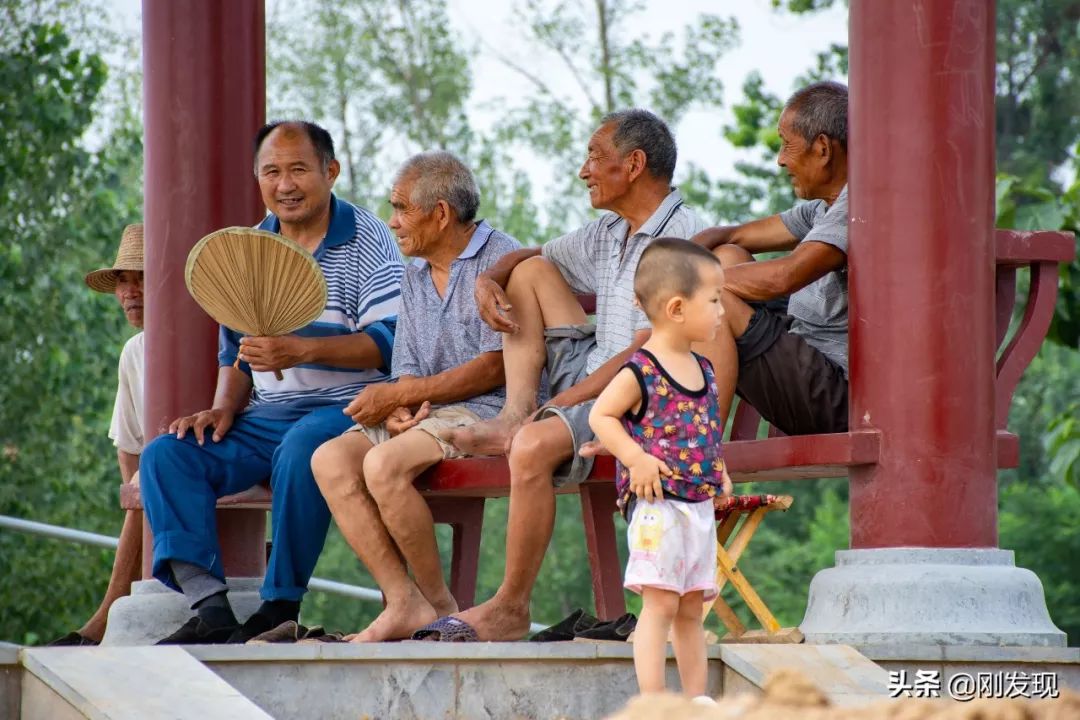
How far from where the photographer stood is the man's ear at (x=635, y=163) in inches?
192

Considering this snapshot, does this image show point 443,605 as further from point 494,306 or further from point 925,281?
point 925,281

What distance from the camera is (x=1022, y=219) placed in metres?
8.80

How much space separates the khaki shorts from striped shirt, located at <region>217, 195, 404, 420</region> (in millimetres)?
352

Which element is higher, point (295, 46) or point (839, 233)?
point (295, 46)

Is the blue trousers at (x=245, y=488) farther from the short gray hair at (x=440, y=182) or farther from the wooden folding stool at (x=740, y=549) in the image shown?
the wooden folding stool at (x=740, y=549)

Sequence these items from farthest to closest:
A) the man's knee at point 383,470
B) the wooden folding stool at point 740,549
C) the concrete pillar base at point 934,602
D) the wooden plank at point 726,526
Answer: the wooden plank at point 726,526 → the wooden folding stool at point 740,549 → the man's knee at point 383,470 → the concrete pillar base at point 934,602

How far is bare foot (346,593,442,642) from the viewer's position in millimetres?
4574

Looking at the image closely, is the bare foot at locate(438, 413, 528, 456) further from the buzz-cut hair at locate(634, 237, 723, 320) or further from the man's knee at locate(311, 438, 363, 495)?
the buzz-cut hair at locate(634, 237, 723, 320)

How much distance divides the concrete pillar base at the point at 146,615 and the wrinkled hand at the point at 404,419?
99 cm

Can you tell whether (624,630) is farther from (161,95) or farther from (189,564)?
(161,95)

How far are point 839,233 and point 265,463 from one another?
6.16ft

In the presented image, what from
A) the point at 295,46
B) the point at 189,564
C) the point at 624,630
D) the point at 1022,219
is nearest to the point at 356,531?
the point at 189,564

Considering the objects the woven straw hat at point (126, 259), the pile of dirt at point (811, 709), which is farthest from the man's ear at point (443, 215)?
the pile of dirt at point (811, 709)

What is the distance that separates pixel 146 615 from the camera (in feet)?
17.4
